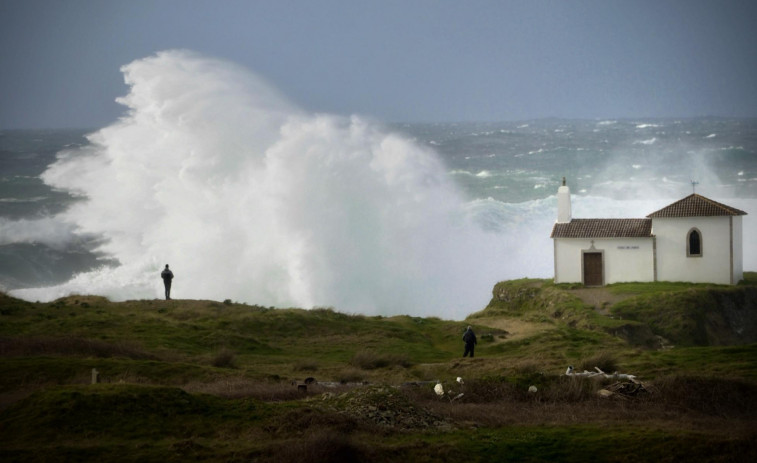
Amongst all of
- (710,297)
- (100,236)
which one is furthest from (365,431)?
(100,236)

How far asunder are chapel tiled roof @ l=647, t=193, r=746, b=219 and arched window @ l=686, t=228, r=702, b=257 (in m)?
0.73

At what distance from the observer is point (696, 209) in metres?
40.5

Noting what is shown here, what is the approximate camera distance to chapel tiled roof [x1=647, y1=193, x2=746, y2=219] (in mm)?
40031

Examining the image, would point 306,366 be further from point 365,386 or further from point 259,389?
point 365,386

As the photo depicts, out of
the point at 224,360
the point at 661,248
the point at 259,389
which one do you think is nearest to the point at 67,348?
the point at 224,360

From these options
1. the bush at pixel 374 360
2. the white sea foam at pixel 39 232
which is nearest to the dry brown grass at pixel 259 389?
the bush at pixel 374 360

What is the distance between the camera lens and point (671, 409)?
68.0 feet

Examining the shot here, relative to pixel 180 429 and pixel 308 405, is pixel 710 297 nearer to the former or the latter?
pixel 308 405

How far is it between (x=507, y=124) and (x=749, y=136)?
184 ft

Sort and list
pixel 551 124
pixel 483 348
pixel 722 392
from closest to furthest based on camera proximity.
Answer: pixel 722 392, pixel 483 348, pixel 551 124

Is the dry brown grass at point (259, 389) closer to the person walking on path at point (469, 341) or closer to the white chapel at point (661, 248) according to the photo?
the person walking on path at point (469, 341)

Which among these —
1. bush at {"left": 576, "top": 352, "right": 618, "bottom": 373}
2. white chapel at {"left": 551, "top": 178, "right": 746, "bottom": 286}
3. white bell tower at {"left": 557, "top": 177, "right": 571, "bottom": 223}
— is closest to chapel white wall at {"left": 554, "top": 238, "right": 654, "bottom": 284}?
white chapel at {"left": 551, "top": 178, "right": 746, "bottom": 286}

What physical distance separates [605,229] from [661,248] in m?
2.38

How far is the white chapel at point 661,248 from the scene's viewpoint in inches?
1574
